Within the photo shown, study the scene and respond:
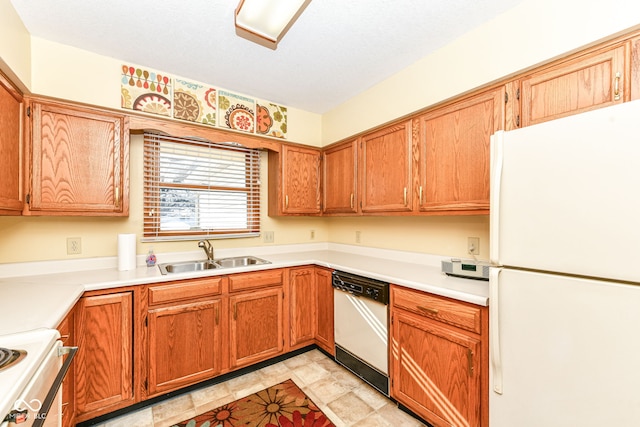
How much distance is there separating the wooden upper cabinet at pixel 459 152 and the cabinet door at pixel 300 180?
1.33 meters

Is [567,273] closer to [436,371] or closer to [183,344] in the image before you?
[436,371]

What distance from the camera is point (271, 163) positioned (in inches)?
120

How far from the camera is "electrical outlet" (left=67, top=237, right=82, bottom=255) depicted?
6.86 ft

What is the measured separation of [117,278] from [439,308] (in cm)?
214

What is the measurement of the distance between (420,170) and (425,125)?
0.35m

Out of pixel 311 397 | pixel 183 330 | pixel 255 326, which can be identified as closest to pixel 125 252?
pixel 183 330

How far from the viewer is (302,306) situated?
2602mm

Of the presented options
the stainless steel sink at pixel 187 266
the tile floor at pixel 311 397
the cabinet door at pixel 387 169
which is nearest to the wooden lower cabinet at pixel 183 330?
the tile floor at pixel 311 397

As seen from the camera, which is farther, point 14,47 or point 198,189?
→ point 198,189

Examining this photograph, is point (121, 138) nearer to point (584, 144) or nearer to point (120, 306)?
point (120, 306)

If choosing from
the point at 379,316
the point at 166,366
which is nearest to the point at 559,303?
the point at 379,316

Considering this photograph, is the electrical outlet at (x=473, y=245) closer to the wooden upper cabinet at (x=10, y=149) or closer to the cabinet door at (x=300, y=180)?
the cabinet door at (x=300, y=180)

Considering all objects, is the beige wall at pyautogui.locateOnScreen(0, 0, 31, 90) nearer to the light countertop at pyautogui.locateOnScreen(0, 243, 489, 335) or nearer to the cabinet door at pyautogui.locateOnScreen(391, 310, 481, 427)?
the light countertop at pyautogui.locateOnScreen(0, 243, 489, 335)

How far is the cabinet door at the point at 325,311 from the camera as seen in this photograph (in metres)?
2.47
